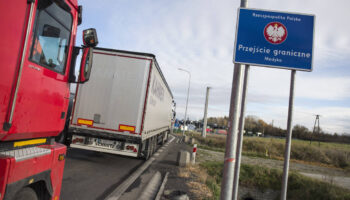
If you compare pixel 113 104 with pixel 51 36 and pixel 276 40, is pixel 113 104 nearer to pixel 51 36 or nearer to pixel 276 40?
pixel 51 36

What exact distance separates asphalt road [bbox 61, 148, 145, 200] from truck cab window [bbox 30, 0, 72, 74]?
318 centimetres

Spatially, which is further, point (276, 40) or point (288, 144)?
point (276, 40)

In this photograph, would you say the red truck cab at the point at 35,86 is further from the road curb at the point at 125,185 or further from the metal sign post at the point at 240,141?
the road curb at the point at 125,185

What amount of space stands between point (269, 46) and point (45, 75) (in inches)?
110

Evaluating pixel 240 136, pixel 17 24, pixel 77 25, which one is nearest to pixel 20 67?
pixel 17 24

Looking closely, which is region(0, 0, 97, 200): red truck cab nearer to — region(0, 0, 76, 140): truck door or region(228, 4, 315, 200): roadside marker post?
region(0, 0, 76, 140): truck door

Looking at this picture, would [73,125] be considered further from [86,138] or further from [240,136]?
[240,136]

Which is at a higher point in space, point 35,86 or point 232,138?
point 35,86

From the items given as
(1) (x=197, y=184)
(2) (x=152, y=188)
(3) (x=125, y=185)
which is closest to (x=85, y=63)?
(3) (x=125, y=185)

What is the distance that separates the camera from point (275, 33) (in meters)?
3.16

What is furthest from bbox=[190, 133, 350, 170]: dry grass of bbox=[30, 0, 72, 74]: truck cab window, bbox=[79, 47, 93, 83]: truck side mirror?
bbox=[30, 0, 72, 74]: truck cab window

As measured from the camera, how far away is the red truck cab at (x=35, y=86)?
208 centimetres

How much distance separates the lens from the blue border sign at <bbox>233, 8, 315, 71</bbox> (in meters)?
3.11

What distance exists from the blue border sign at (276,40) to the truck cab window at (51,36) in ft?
7.44
